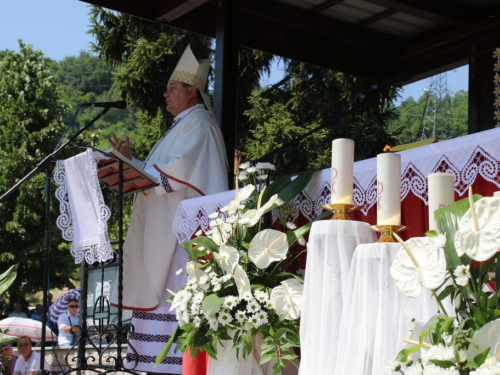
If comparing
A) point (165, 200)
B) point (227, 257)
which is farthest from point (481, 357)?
point (165, 200)

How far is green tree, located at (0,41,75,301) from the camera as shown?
2039 cm

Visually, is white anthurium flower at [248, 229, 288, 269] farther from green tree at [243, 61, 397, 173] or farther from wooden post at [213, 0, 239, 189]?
green tree at [243, 61, 397, 173]

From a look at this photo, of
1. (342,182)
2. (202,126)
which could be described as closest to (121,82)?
(202,126)

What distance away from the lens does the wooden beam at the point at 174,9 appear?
18.4 ft

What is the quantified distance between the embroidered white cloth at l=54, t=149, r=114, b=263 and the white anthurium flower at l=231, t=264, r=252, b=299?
1.23 meters

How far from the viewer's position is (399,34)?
6.63 metres

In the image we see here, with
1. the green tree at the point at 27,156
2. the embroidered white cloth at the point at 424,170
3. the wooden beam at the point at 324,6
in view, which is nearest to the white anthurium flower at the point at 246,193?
the embroidered white cloth at the point at 424,170

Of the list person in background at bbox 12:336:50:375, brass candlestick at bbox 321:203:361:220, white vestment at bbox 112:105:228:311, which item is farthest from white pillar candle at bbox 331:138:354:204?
person in background at bbox 12:336:50:375

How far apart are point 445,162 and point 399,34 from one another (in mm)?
4061

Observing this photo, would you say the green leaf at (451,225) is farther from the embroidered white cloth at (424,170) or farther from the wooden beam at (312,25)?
the wooden beam at (312,25)

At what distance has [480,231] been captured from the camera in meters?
1.94

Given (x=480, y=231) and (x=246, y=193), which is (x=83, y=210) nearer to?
(x=246, y=193)

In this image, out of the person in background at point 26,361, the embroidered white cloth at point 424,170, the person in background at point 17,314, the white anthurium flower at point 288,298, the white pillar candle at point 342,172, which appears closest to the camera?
the embroidered white cloth at point 424,170

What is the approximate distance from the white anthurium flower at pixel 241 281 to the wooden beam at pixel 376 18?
3.52 m
